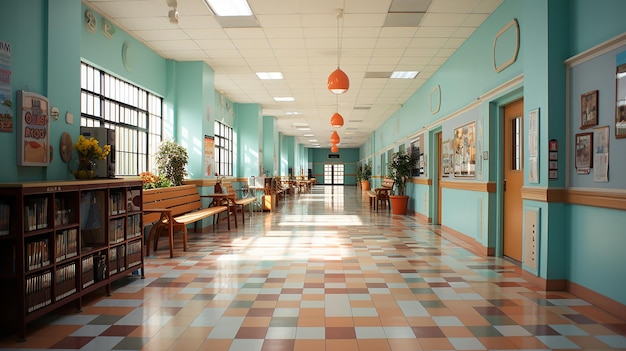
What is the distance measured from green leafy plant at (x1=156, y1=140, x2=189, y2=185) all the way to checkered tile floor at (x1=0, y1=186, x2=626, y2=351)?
213 centimetres

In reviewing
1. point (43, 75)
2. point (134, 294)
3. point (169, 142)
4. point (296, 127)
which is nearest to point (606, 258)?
point (134, 294)

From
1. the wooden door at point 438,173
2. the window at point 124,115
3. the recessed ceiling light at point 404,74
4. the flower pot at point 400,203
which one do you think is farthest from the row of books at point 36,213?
A: the flower pot at point 400,203

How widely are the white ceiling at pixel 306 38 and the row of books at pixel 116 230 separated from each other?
10.2 ft

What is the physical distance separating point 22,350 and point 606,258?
14.8 feet

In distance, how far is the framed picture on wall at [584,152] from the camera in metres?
3.68

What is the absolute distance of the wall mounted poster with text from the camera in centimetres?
353

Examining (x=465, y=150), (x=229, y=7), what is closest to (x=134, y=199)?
(x=229, y=7)

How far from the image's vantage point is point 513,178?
18.1 feet

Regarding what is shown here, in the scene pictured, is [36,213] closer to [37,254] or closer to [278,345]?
[37,254]

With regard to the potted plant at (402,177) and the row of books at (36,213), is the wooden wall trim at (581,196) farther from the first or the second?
the potted plant at (402,177)

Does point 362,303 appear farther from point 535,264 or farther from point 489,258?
point 489,258

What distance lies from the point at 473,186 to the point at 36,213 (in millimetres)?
5740

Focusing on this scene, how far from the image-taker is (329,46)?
23.9 ft

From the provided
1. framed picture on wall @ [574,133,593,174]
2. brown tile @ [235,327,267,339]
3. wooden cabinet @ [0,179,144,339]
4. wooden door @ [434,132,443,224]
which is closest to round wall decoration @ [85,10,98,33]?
wooden cabinet @ [0,179,144,339]
